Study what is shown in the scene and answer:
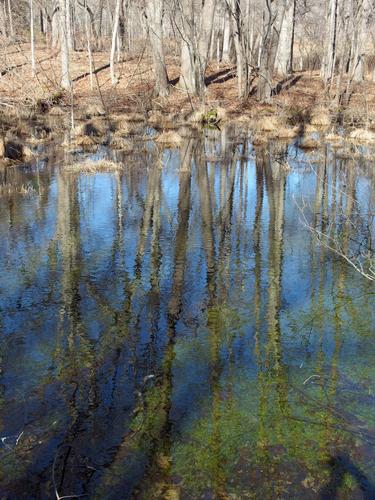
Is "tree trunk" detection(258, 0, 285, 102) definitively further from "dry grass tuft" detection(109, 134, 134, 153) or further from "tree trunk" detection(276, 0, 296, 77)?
"dry grass tuft" detection(109, 134, 134, 153)

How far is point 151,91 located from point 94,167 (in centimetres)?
1378

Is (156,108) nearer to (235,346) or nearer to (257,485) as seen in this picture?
(235,346)

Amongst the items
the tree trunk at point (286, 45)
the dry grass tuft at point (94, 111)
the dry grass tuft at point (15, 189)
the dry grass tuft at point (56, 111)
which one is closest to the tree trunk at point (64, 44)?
the dry grass tuft at point (56, 111)

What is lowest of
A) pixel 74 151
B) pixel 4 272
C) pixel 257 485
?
pixel 257 485

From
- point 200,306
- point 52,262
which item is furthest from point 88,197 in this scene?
point 200,306

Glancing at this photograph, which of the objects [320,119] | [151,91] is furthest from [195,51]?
[320,119]

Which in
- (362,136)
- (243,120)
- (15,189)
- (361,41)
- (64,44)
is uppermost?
(361,41)

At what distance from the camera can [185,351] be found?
197 inches

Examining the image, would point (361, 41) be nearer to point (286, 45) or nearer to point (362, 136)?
point (286, 45)

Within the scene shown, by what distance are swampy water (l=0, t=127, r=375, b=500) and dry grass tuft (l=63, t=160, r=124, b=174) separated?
113 inches

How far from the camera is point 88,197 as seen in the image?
1054cm

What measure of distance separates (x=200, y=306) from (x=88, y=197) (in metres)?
5.24

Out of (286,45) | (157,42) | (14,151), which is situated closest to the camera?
(14,151)

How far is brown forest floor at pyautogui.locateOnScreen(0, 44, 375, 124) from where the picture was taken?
22.7 meters
